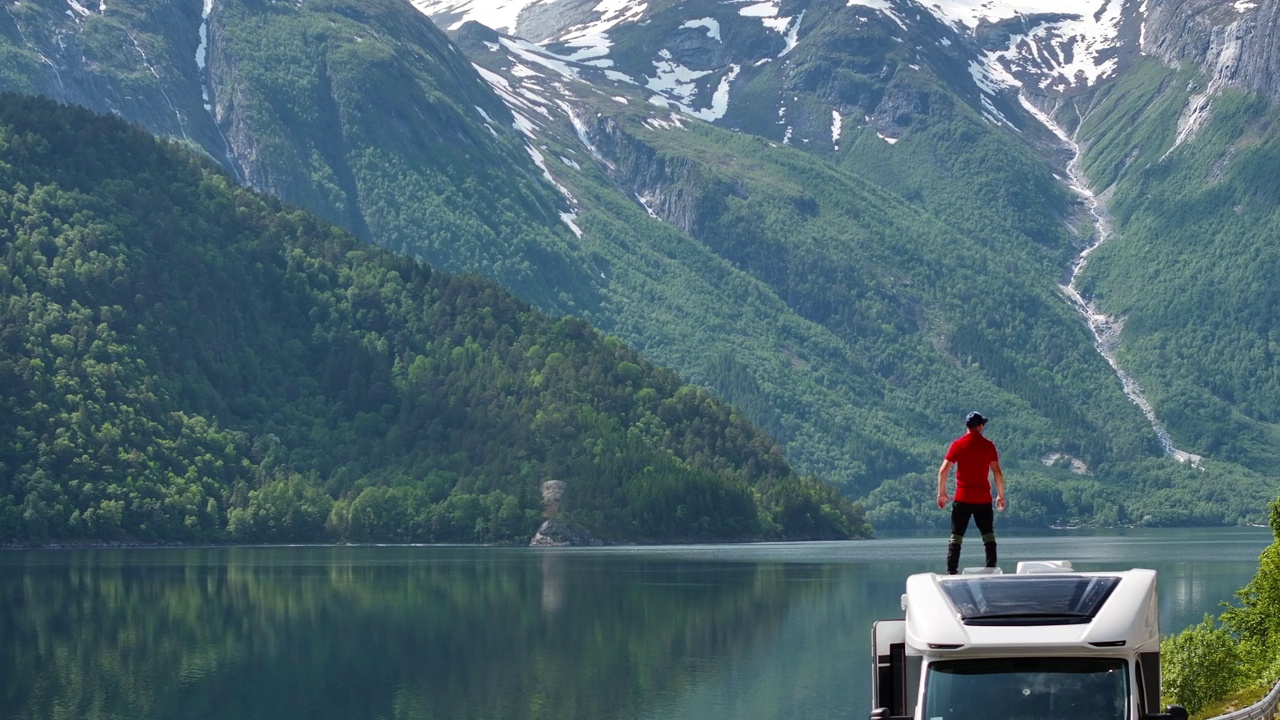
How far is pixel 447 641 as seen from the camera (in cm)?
10594

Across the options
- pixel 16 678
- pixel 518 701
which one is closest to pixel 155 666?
pixel 16 678

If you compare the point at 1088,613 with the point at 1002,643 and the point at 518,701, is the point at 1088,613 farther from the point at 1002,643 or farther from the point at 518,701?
the point at 518,701

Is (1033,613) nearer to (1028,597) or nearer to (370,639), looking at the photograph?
(1028,597)

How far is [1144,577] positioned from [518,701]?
196 feet

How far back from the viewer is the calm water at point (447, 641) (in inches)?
3226

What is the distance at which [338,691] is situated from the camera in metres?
85.8

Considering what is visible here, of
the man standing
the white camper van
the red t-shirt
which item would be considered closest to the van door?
the white camper van

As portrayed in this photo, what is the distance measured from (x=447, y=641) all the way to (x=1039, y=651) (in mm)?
83837

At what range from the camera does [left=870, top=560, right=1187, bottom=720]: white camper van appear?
2425 centimetres

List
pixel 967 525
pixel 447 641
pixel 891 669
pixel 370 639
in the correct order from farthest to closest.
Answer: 1. pixel 370 639
2. pixel 447 641
3. pixel 967 525
4. pixel 891 669

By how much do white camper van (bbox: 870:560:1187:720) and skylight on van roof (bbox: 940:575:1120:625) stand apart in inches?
0.5

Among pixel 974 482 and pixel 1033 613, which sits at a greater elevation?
pixel 974 482

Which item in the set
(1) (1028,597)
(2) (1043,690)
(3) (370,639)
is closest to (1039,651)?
(2) (1043,690)

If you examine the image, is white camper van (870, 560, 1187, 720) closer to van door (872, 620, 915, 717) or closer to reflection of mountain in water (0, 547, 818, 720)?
van door (872, 620, 915, 717)
